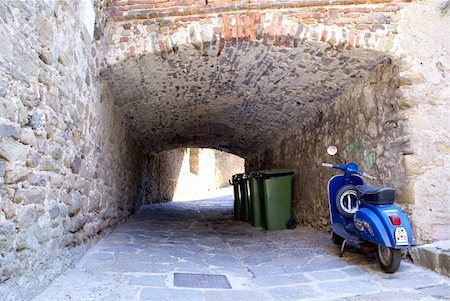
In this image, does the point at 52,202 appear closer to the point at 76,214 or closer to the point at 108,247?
the point at 76,214

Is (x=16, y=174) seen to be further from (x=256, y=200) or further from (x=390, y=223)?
(x=256, y=200)

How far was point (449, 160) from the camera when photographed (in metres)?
3.09

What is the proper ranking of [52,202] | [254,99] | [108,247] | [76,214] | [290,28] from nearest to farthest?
[52,202] → [76,214] → [290,28] → [108,247] → [254,99]

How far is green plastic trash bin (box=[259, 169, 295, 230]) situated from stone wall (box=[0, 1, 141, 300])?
245cm

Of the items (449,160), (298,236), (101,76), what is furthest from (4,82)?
(298,236)

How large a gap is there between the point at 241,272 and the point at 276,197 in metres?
2.27

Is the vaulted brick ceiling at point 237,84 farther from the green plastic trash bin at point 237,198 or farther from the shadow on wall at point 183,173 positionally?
the shadow on wall at point 183,173

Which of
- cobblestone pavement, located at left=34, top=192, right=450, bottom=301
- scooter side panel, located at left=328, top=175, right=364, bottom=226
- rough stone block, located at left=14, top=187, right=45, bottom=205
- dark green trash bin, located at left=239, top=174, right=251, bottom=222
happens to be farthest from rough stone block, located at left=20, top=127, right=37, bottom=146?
dark green trash bin, located at left=239, top=174, right=251, bottom=222

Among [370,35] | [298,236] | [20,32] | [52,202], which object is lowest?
[298,236]

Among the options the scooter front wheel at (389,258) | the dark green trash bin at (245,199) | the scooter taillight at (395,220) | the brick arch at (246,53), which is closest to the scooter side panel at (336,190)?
the scooter front wheel at (389,258)

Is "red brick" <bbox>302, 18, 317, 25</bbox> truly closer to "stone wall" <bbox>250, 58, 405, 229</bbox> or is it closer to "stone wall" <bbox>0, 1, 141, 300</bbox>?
"stone wall" <bbox>250, 58, 405, 229</bbox>

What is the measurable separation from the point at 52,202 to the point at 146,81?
2.08 meters

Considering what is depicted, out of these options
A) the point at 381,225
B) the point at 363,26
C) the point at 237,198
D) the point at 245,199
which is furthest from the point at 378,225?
the point at 237,198

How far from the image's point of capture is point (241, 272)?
2.91 metres
